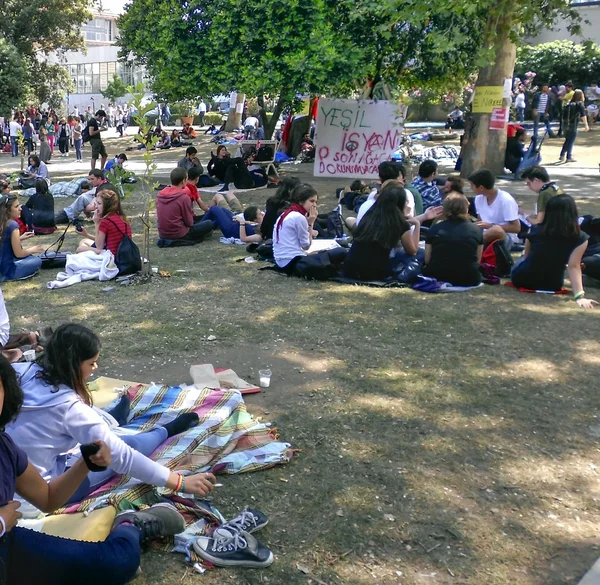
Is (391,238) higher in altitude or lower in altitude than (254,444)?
higher

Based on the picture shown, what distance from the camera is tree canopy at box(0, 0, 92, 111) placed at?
86.6ft

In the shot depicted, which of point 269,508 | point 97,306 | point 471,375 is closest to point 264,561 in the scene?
point 269,508

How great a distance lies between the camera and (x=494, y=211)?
8102 mm

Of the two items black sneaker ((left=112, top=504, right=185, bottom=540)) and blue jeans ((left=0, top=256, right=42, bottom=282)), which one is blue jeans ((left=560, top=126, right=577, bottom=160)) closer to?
blue jeans ((left=0, top=256, right=42, bottom=282))

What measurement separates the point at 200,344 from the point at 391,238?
7.87 ft

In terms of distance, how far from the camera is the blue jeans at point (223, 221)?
394 inches

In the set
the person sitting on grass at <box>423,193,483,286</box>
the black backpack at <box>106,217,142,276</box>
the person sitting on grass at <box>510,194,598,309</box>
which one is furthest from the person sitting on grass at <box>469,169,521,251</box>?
the black backpack at <box>106,217,142,276</box>

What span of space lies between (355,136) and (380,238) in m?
6.75

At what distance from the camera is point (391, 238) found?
7.21 meters

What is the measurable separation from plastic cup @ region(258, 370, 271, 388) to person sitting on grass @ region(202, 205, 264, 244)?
14.6ft

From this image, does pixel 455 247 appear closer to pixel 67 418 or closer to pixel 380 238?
Result: pixel 380 238

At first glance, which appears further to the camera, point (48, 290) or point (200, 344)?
point (48, 290)

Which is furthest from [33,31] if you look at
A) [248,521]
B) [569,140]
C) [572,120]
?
[248,521]

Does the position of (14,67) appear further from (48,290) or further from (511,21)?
(48,290)
